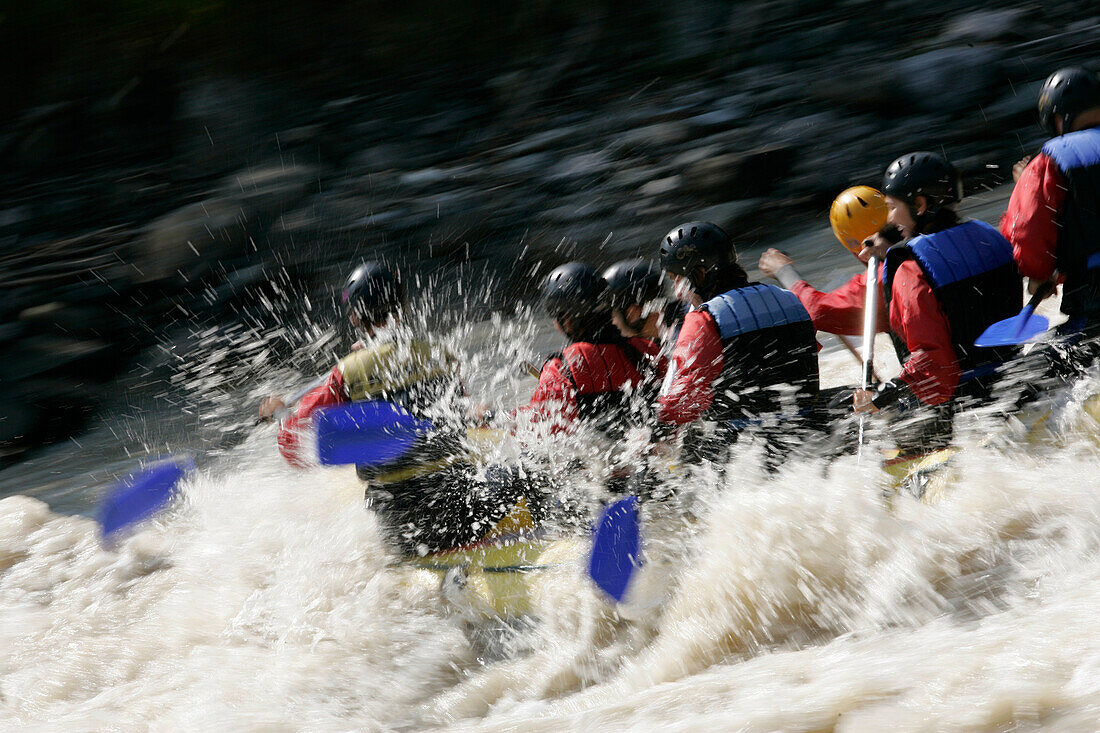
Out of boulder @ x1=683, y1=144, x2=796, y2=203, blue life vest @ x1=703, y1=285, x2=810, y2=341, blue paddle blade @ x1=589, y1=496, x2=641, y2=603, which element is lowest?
blue paddle blade @ x1=589, y1=496, x2=641, y2=603

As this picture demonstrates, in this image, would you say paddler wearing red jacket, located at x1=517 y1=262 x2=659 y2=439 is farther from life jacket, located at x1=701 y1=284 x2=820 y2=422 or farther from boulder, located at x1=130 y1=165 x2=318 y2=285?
boulder, located at x1=130 y1=165 x2=318 y2=285

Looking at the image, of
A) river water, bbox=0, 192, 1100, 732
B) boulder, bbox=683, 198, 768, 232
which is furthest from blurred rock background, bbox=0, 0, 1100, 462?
river water, bbox=0, 192, 1100, 732

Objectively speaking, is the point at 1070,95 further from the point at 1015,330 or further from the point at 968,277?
the point at 1015,330

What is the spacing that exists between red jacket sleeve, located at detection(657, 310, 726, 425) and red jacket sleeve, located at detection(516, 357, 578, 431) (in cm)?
31

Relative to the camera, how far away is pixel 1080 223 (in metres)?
2.98

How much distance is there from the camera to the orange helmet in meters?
3.62

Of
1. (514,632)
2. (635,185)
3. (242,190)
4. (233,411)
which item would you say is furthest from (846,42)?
(514,632)

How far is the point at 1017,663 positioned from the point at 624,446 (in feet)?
4.49

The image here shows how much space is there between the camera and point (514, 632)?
3.31 m

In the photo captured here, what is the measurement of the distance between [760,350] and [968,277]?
2.07 feet

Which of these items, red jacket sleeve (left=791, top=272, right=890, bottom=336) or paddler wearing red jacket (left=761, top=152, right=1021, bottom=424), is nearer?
paddler wearing red jacket (left=761, top=152, right=1021, bottom=424)

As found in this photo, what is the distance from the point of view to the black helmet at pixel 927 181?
3.04m

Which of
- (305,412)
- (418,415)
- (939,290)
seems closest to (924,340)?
(939,290)

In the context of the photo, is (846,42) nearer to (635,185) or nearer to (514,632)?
(635,185)
